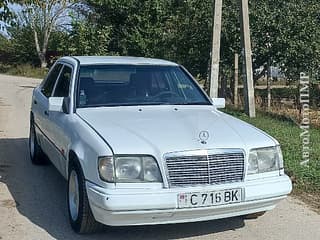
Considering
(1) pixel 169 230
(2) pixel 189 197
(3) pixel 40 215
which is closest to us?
(2) pixel 189 197

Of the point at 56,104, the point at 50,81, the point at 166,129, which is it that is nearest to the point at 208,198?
the point at 166,129

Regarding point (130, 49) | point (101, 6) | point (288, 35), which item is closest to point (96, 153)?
point (288, 35)

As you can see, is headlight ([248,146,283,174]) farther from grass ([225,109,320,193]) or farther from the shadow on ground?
grass ([225,109,320,193])

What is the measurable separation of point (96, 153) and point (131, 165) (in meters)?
0.31

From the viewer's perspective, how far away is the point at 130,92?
18.8 feet

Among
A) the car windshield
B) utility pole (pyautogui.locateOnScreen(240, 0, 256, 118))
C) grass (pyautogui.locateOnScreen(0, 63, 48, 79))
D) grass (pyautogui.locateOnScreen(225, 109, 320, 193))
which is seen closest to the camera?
the car windshield

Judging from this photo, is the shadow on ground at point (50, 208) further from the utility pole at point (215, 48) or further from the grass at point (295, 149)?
the utility pole at point (215, 48)

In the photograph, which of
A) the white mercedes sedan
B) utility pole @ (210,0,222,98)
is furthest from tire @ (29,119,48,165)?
utility pole @ (210,0,222,98)

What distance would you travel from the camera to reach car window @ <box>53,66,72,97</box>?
596cm

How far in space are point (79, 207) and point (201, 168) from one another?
115 centimetres

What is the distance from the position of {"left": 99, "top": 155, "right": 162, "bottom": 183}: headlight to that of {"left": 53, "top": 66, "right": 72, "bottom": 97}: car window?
1.80m

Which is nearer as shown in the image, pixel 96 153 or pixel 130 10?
pixel 96 153

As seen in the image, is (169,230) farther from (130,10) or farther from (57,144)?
(130,10)

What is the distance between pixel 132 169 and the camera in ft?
13.9
